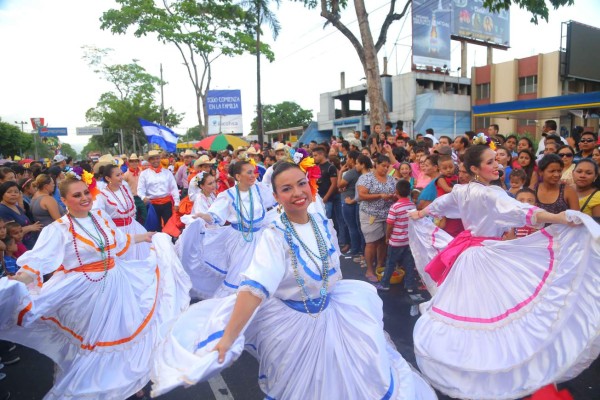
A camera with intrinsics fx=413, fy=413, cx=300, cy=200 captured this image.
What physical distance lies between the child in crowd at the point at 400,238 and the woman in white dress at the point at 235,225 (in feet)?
5.54

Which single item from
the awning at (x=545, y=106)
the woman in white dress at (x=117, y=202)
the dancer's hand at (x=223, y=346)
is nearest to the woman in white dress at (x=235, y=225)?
the woman in white dress at (x=117, y=202)

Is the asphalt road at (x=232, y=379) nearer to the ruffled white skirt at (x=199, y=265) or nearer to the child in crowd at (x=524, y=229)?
the child in crowd at (x=524, y=229)

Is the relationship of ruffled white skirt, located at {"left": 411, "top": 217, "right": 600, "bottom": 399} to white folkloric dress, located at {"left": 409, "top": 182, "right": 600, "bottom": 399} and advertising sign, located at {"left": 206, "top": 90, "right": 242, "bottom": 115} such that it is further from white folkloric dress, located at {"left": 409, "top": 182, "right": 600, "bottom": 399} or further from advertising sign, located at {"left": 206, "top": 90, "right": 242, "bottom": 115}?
advertising sign, located at {"left": 206, "top": 90, "right": 242, "bottom": 115}

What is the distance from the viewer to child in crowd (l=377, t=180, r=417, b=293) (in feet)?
18.5

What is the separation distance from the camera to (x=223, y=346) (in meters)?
1.90

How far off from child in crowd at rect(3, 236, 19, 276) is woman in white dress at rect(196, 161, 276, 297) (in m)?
2.15

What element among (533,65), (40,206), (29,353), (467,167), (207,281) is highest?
(533,65)

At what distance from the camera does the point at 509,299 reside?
316 cm

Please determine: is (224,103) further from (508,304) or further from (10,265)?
(508,304)

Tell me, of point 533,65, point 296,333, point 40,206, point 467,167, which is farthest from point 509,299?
point 533,65

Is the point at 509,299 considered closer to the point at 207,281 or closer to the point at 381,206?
the point at 381,206

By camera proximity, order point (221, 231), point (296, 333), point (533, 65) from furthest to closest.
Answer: point (533, 65) < point (221, 231) < point (296, 333)

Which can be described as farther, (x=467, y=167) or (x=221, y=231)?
(x=221, y=231)

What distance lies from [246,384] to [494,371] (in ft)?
6.84
